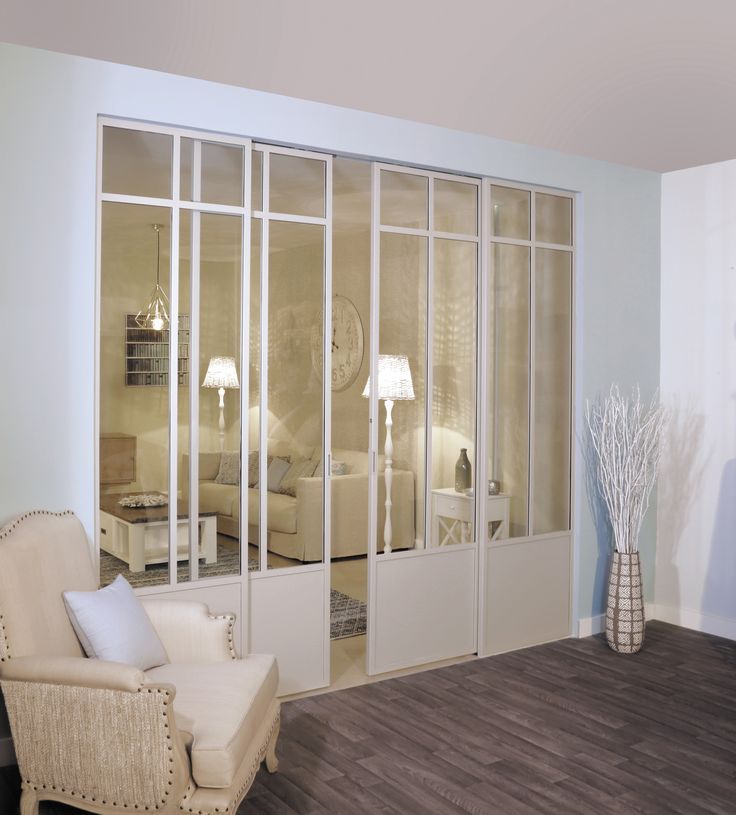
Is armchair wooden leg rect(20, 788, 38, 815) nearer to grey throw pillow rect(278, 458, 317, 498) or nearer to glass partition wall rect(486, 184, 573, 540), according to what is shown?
grey throw pillow rect(278, 458, 317, 498)

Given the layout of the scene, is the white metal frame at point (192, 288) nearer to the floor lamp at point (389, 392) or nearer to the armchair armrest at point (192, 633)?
the armchair armrest at point (192, 633)

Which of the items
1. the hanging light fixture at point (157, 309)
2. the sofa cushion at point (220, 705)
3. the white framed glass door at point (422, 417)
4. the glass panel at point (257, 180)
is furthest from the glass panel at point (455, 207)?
the sofa cushion at point (220, 705)

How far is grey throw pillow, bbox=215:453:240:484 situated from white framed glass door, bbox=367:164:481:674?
2.48 feet

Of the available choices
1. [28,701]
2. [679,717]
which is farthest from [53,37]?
[679,717]

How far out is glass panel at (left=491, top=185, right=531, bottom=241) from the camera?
4578mm

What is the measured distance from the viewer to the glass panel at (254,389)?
382 centimetres

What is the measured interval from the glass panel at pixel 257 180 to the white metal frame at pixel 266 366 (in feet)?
0.04

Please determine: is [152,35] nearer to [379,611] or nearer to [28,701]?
[28,701]

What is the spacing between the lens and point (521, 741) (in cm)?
348

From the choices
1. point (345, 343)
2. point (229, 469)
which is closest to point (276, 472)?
point (229, 469)

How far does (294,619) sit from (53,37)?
2586 mm

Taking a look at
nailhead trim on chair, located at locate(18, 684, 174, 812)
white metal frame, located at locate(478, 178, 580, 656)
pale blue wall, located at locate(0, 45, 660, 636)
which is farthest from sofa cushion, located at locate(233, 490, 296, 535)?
nailhead trim on chair, located at locate(18, 684, 174, 812)

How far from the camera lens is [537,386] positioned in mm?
4766

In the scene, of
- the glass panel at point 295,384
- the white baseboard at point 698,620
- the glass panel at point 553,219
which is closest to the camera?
the glass panel at point 295,384
